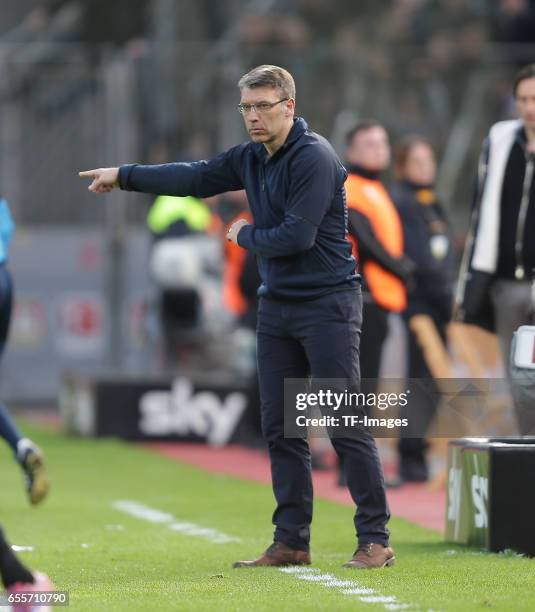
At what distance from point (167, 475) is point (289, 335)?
16.9 feet

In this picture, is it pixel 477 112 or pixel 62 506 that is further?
pixel 477 112

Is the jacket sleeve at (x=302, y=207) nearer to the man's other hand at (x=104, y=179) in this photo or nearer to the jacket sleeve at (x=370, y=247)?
the man's other hand at (x=104, y=179)

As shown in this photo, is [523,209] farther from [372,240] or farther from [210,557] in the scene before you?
[210,557]

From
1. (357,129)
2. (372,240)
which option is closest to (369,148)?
(357,129)

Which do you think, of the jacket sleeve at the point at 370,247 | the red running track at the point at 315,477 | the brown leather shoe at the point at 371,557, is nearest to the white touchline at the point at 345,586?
the brown leather shoe at the point at 371,557

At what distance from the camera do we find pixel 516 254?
860cm

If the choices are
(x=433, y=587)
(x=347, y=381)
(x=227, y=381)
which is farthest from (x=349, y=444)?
(x=227, y=381)

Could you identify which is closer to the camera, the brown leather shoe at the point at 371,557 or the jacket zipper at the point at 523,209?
the brown leather shoe at the point at 371,557

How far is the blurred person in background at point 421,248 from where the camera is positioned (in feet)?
37.3

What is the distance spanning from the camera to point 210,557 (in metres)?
7.56

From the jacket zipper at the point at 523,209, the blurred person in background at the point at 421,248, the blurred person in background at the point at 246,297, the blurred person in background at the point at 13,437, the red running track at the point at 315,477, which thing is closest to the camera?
the jacket zipper at the point at 523,209

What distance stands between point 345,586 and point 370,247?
427 cm

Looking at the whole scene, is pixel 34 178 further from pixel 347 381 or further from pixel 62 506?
pixel 347 381

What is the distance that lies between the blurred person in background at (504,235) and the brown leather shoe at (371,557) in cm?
205
